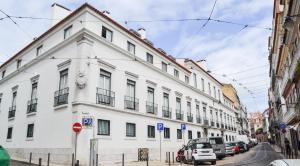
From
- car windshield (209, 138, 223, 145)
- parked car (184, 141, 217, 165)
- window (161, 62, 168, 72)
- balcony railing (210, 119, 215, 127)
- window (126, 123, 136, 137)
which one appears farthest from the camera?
balcony railing (210, 119, 215, 127)

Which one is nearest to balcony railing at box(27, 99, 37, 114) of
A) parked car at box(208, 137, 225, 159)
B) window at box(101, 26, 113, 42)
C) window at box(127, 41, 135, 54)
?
window at box(101, 26, 113, 42)

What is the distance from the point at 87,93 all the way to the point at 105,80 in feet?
8.46

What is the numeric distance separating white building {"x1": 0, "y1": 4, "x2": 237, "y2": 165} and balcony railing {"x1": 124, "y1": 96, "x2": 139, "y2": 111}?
9 centimetres

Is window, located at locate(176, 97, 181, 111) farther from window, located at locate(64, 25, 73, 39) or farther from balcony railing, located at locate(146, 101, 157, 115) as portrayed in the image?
window, located at locate(64, 25, 73, 39)

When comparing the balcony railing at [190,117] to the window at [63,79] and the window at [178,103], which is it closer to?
the window at [178,103]

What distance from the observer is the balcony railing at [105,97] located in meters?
20.2

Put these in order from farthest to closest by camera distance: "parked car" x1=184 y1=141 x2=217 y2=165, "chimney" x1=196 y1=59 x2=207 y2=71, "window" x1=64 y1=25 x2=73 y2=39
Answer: "chimney" x1=196 y1=59 x2=207 y2=71
"window" x1=64 y1=25 x2=73 y2=39
"parked car" x1=184 y1=141 x2=217 y2=165

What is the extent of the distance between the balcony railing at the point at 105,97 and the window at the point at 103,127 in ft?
4.49

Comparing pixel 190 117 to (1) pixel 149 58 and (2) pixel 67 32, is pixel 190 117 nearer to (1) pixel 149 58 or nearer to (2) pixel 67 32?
(1) pixel 149 58

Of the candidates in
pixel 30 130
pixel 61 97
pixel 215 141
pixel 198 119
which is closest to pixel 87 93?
pixel 61 97

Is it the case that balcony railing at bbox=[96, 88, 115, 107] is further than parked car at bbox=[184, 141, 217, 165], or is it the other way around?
balcony railing at bbox=[96, 88, 115, 107]

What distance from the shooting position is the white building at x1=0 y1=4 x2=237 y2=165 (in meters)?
19.4

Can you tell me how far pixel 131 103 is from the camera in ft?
77.8

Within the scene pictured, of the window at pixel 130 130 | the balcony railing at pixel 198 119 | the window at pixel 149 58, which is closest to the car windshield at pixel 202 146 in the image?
the window at pixel 130 130
